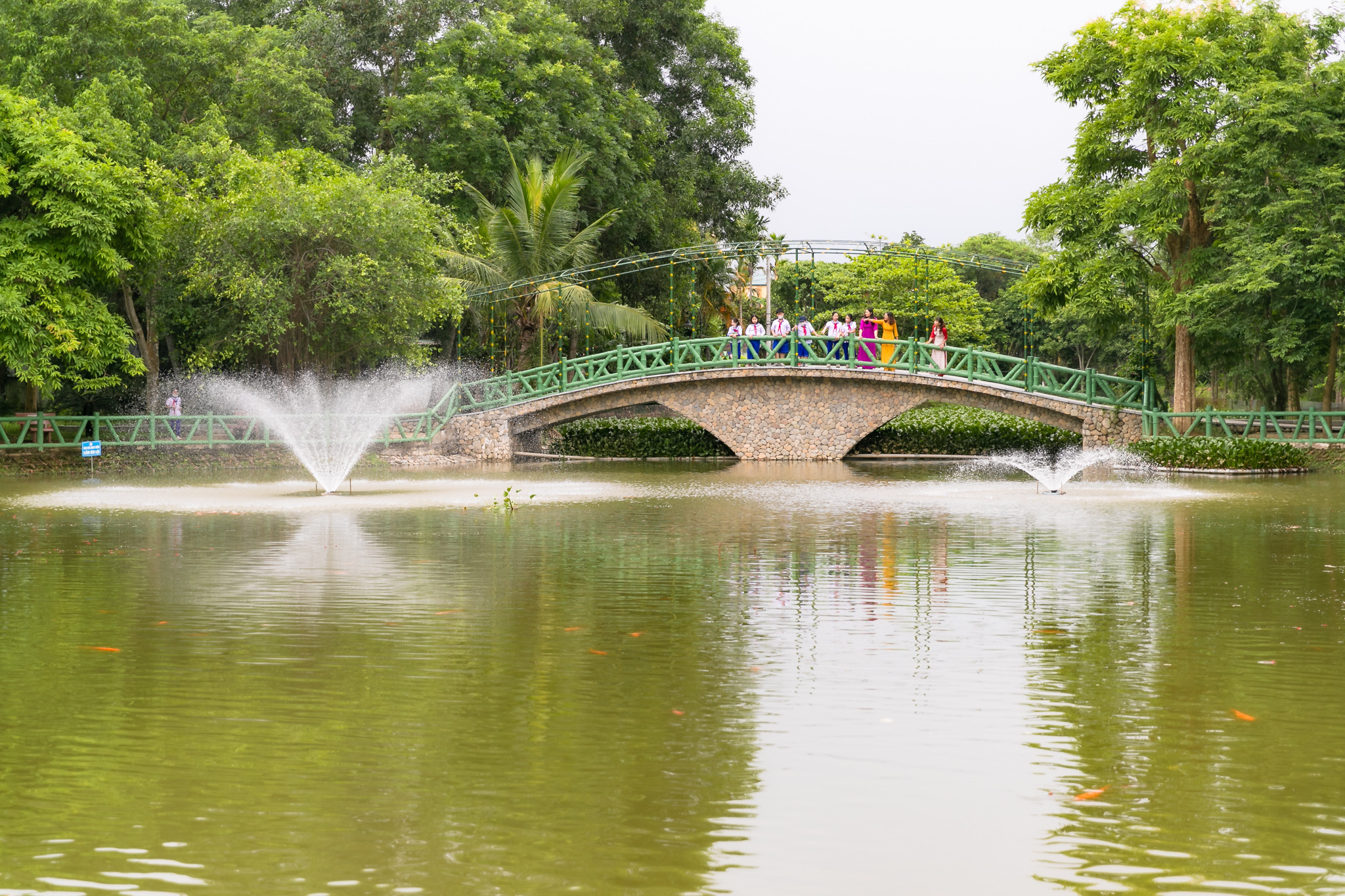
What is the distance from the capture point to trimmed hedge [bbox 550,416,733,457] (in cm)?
4041

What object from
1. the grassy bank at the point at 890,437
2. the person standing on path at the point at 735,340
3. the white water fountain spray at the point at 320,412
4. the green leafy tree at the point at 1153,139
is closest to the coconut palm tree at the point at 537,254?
the grassy bank at the point at 890,437

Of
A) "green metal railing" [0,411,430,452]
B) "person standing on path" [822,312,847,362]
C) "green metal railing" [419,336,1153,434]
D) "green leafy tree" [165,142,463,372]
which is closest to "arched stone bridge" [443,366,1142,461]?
"green metal railing" [419,336,1153,434]

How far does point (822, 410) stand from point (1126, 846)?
101ft

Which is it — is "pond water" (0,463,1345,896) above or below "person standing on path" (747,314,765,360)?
below

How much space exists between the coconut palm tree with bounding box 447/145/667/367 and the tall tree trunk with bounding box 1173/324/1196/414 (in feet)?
48.2

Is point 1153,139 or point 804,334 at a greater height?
point 1153,139

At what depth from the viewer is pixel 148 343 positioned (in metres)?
33.8

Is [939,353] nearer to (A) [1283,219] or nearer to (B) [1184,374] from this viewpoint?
(B) [1184,374]

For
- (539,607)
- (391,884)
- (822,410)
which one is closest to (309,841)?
(391,884)

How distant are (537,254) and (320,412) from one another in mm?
8134

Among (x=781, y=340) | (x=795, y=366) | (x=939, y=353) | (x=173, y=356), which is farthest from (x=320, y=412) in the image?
(x=939, y=353)

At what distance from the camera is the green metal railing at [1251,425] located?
30.5 metres

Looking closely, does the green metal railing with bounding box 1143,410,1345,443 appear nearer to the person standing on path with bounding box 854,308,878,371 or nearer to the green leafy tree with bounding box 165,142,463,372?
the person standing on path with bounding box 854,308,878,371

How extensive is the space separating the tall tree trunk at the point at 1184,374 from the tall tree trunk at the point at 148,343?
24358mm
